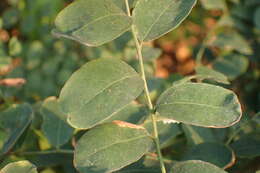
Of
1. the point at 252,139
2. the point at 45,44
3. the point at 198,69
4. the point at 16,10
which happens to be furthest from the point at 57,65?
the point at 252,139

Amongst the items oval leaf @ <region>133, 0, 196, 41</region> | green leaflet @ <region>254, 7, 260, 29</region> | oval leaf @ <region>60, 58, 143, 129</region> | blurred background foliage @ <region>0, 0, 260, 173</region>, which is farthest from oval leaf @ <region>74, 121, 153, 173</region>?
green leaflet @ <region>254, 7, 260, 29</region>

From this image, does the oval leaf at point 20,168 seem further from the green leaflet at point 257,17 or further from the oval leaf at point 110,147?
the green leaflet at point 257,17

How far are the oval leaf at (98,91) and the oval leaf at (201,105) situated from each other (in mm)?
48

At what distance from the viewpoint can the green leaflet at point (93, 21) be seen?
2.24 ft

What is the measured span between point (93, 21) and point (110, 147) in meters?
0.17

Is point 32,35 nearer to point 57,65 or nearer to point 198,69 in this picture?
point 57,65

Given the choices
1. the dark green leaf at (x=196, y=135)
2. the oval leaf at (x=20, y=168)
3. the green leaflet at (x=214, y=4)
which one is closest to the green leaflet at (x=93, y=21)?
the oval leaf at (x=20, y=168)

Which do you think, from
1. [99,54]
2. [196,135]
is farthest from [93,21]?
[99,54]

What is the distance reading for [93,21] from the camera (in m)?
0.70

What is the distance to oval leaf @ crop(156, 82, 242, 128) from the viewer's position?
665mm

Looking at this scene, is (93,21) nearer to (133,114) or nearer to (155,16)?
(155,16)

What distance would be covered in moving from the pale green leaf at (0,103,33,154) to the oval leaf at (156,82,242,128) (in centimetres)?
23

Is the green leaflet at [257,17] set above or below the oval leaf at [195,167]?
below

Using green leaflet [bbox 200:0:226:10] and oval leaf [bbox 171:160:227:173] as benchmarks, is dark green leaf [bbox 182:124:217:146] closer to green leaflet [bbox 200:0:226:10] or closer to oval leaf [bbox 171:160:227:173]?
oval leaf [bbox 171:160:227:173]
